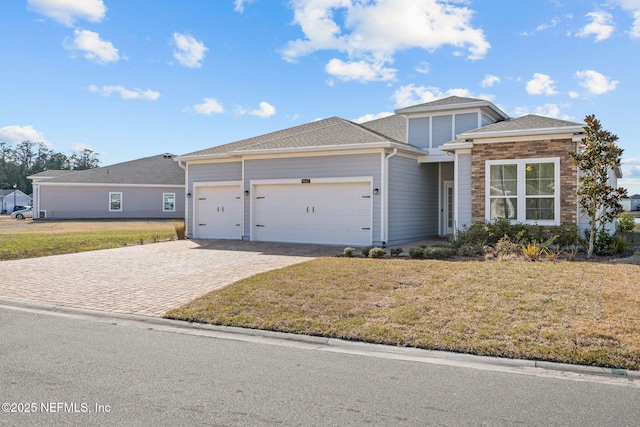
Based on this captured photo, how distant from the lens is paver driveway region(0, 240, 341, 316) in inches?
330

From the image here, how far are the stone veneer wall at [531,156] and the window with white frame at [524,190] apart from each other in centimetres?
13

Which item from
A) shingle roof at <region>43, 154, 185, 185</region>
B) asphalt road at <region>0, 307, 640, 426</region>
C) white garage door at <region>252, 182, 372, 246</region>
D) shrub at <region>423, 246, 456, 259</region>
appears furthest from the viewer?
shingle roof at <region>43, 154, 185, 185</region>

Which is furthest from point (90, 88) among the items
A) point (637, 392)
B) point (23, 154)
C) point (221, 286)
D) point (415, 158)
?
point (23, 154)

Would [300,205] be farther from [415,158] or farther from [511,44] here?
[511,44]

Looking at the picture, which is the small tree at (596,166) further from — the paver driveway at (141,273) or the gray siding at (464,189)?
the paver driveway at (141,273)

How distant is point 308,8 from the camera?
14383mm

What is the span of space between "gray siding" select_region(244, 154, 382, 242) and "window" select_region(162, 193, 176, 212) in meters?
22.0

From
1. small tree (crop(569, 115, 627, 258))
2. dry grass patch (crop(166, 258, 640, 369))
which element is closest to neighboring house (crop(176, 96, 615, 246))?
small tree (crop(569, 115, 627, 258))

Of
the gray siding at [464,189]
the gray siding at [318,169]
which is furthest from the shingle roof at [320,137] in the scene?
the gray siding at [464,189]

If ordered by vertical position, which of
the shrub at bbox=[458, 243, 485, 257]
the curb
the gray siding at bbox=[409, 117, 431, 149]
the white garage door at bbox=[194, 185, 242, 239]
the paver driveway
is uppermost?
the gray siding at bbox=[409, 117, 431, 149]

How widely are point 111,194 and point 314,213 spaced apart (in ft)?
84.8

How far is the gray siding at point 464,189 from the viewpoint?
14.9 m

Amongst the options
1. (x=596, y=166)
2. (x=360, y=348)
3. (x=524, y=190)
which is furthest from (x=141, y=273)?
(x=596, y=166)

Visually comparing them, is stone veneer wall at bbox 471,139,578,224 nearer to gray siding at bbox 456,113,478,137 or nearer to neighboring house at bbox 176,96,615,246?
neighboring house at bbox 176,96,615,246
